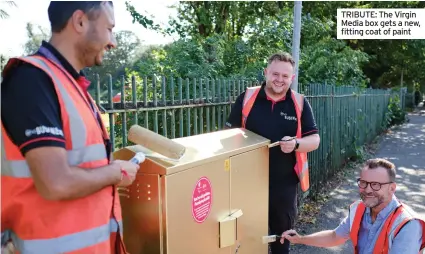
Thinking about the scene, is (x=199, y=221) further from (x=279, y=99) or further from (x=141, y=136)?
(x=279, y=99)

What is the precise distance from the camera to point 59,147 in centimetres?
138

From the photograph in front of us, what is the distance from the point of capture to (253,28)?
784 centimetres

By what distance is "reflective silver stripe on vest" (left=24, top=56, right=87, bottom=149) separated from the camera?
1.44 meters

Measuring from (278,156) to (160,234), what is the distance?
5.20 ft

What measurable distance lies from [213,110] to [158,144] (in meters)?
1.96

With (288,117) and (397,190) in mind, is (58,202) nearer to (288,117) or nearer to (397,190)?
(288,117)

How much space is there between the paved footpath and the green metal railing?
0.42 metres

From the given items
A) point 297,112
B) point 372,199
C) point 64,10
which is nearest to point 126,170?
point 64,10

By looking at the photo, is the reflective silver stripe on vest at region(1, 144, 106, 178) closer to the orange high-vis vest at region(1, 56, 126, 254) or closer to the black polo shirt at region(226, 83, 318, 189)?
the orange high-vis vest at region(1, 56, 126, 254)

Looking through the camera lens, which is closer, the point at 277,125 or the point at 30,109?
the point at 30,109

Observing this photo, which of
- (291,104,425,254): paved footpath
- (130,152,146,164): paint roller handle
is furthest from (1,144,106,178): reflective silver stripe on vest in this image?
(291,104,425,254): paved footpath

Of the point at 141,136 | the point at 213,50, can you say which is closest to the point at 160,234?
the point at 141,136

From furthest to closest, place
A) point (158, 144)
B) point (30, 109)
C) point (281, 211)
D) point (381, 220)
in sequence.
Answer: point (281, 211)
point (381, 220)
point (158, 144)
point (30, 109)

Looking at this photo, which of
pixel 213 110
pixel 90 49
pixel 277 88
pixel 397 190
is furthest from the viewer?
pixel 397 190
